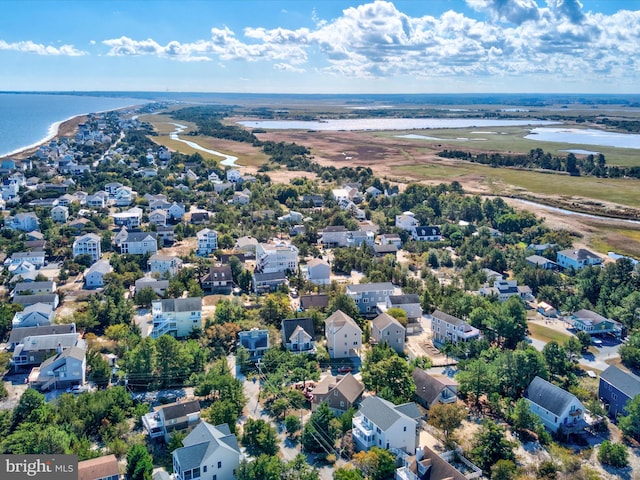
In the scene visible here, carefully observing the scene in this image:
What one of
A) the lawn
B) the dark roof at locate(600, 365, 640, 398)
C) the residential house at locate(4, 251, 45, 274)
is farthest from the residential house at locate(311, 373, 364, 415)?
the residential house at locate(4, 251, 45, 274)

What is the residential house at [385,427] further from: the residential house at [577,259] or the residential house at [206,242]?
the residential house at [206,242]

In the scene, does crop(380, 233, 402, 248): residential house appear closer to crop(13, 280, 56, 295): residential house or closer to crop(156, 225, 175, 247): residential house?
crop(156, 225, 175, 247): residential house

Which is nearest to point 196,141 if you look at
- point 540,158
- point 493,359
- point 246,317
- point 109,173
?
point 109,173

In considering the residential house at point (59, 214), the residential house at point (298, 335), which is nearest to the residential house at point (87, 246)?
the residential house at point (59, 214)

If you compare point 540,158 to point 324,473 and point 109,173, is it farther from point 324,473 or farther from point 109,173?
point 324,473

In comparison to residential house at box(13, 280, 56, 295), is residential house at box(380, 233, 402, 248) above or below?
above

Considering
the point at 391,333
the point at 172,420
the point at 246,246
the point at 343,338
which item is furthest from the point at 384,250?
the point at 172,420
